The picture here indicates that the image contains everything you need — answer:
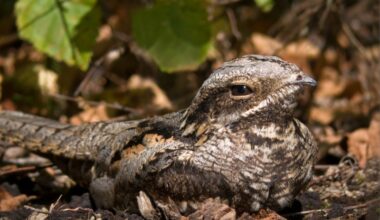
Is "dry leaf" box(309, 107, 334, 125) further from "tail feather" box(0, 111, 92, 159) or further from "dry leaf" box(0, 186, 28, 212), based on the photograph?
"dry leaf" box(0, 186, 28, 212)

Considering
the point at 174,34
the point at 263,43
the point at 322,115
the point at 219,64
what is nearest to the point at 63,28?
the point at 174,34

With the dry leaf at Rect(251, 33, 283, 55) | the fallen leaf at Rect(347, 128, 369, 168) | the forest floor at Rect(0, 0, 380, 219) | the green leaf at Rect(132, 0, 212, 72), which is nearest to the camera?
the forest floor at Rect(0, 0, 380, 219)

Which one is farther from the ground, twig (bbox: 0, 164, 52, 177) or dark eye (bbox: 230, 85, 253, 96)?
dark eye (bbox: 230, 85, 253, 96)

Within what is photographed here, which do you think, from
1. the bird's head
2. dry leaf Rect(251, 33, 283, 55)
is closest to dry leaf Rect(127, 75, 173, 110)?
dry leaf Rect(251, 33, 283, 55)

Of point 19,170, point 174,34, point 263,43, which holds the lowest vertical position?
point 19,170

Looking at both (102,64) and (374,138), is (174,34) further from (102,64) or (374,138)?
(374,138)

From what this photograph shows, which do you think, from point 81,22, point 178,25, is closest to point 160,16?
point 178,25

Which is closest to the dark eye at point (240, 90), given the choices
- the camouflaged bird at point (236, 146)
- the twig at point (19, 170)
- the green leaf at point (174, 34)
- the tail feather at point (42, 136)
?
the camouflaged bird at point (236, 146)
